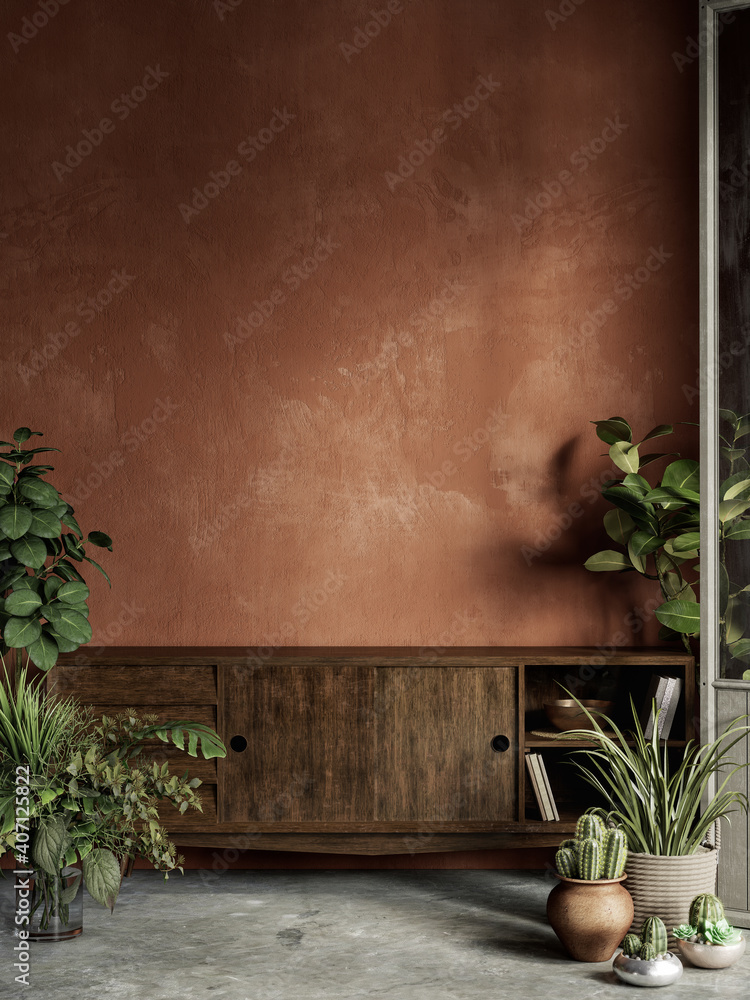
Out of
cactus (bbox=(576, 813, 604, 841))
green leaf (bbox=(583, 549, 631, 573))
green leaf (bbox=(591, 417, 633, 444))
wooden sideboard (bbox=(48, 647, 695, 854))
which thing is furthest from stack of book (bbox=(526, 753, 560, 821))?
green leaf (bbox=(591, 417, 633, 444))

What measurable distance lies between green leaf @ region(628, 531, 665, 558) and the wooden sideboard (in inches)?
16.5

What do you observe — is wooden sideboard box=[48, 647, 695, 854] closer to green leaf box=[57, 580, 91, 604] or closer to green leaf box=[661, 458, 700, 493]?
green leaf box=[57, 580, 91, 604]

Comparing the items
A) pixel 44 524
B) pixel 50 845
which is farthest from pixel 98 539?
pixel 50 845

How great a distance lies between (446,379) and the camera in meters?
4.11

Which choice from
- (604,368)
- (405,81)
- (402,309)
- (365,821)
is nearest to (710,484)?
(604,368)

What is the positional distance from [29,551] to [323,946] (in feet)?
5.36

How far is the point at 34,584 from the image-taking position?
335cm

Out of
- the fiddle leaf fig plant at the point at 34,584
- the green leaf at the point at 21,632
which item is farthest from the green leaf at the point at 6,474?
the green leaf at the point at 21,632

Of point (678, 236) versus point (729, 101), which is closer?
point (729, 101)

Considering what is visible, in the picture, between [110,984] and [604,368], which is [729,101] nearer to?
[604,368]

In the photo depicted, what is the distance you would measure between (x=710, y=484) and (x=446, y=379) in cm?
122

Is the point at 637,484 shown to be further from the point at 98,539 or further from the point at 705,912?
the point at 98,539

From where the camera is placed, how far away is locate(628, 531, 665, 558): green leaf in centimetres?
371

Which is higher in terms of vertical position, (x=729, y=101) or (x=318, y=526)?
(x=729, y=101)
